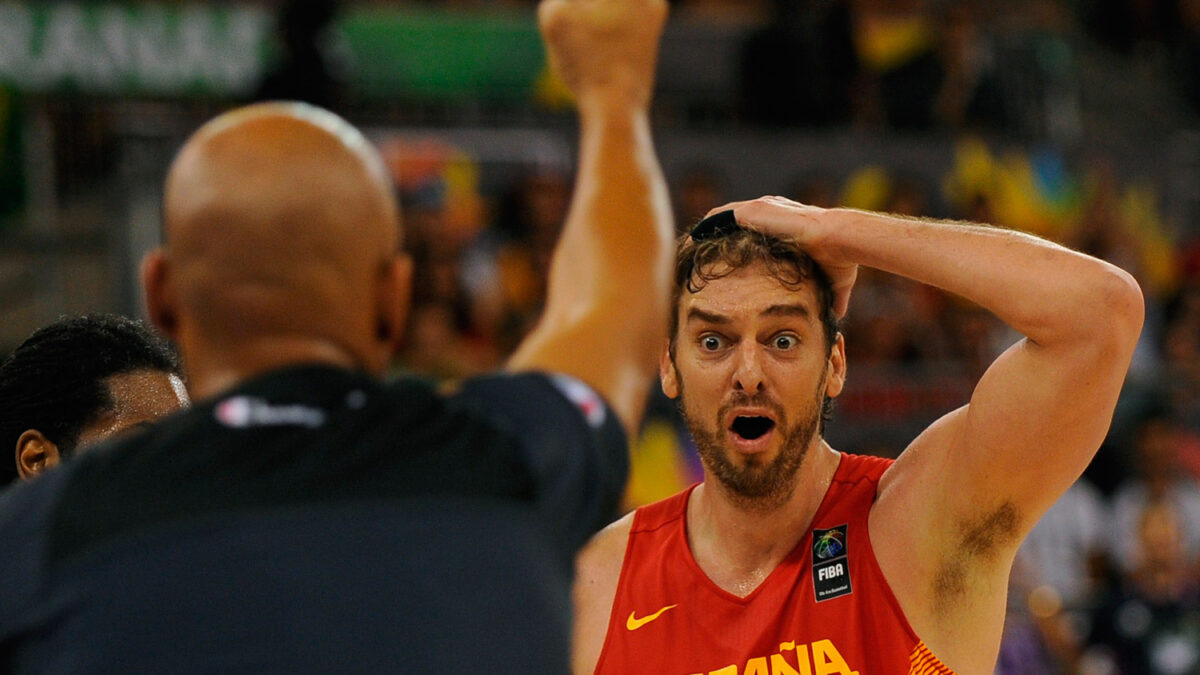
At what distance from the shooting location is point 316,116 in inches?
89.7

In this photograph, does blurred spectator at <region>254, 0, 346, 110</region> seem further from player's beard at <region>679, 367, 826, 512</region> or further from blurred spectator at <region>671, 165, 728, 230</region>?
player's beard at <region>679, 367, 826, 512</region>

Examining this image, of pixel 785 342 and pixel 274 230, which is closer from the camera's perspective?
pixel 274 230

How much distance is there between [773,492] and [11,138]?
25.0ft

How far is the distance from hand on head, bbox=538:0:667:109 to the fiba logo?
188 cm

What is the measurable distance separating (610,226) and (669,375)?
213cm

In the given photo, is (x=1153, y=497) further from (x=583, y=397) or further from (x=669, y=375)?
(x=583, y=397)

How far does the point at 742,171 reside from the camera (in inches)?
464

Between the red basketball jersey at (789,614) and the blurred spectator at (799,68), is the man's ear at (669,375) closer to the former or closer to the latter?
the red basketball jersey at (789,614)

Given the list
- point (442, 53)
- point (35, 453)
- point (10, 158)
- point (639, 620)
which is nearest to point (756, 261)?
point (639, 620)

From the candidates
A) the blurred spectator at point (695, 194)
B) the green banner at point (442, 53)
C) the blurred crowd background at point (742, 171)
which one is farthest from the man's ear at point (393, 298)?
the green banner at point (442, 53)

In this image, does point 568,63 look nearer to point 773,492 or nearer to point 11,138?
point 773,492

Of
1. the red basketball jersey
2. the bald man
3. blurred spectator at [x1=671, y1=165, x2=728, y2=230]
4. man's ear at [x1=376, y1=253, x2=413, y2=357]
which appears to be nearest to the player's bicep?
the red basketball jersey

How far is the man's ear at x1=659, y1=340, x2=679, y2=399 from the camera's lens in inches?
176

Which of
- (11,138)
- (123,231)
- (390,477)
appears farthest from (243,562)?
(11,138)
